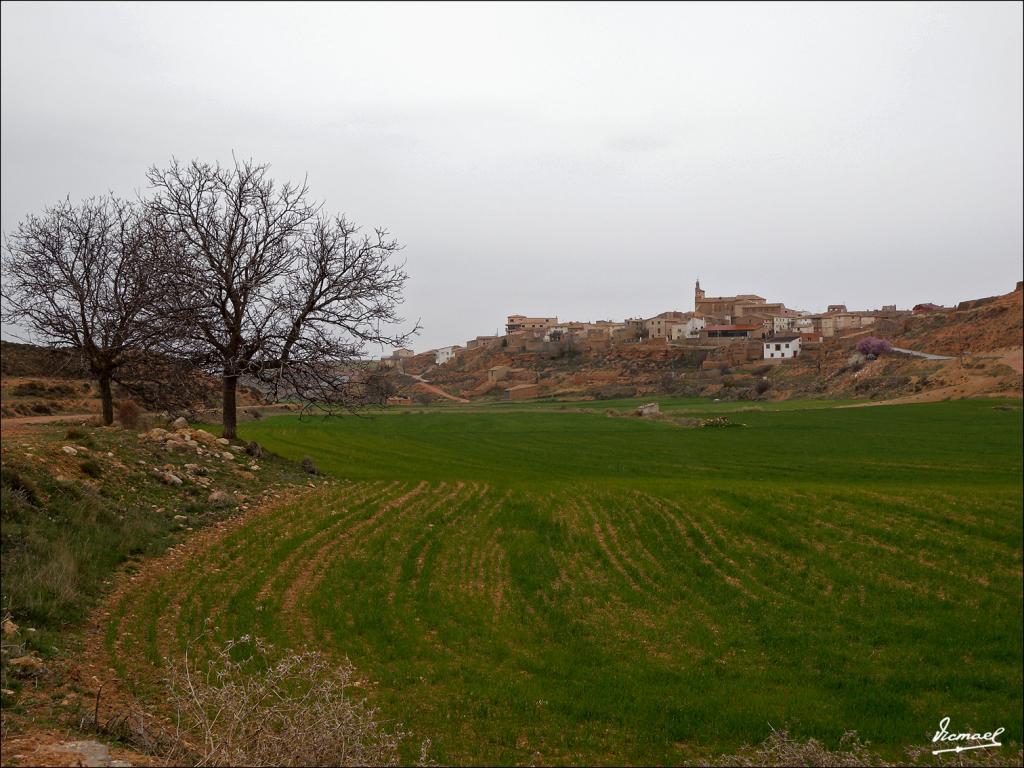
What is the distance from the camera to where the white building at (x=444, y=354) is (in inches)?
6506

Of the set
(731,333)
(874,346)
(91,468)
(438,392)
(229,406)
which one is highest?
(731,333)

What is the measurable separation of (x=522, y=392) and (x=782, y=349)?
135ft

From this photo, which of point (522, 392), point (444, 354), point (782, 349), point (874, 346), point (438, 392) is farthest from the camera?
point (444, 354)

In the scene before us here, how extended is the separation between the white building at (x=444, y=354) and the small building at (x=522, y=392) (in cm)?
5761

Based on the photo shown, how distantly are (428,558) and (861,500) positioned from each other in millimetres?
14526

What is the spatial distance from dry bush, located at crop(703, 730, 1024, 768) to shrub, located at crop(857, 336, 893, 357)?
83.2 m

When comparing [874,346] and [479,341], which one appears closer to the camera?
[874,346]

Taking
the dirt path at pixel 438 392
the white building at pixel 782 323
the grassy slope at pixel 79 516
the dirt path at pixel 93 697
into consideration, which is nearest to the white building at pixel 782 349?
the white building at pixel 782 323

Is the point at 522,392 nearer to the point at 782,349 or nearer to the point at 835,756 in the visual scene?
the point at 782,349

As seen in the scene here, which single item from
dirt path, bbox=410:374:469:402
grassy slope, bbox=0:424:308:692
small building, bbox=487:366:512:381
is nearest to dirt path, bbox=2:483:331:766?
grassy slope, bbox=0:424:308:692

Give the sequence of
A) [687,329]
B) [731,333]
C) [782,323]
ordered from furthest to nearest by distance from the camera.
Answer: [782,323] → [687,329] → [731,333]

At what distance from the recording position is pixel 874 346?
8375cm

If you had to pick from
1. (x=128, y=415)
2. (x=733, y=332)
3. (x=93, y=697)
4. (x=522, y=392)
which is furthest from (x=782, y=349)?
(x=93, y=697)

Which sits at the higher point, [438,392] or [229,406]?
[229,406]
